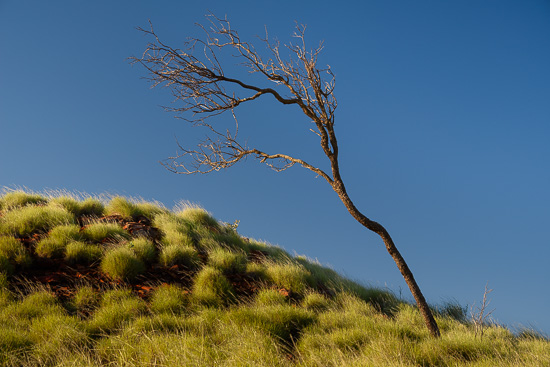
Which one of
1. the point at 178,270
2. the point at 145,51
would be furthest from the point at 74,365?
the point at 145,51

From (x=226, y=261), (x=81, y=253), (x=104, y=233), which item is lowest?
(x=81, y=253)

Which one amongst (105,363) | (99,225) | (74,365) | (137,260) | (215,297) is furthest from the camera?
(99,225)

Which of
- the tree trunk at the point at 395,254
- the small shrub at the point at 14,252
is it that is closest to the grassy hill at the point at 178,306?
the small shrub at the point at 14,252

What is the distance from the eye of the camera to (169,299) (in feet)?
25.5

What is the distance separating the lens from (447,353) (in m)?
6.05

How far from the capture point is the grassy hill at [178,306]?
5.55 metres

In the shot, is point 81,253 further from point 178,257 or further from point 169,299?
point 169,299

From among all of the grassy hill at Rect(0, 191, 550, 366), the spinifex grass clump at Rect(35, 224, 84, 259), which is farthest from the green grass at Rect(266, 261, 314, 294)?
the spinifex grass clump at Rect(35, 224, 84, 259)

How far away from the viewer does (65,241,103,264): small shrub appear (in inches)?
369

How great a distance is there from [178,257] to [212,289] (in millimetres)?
1933

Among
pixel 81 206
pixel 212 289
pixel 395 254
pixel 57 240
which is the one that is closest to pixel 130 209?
pixel 81 206

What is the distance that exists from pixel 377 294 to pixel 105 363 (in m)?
7.88

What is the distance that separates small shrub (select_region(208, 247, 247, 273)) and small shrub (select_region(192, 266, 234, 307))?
60 cm

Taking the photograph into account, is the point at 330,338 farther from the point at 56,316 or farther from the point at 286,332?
the point at 56,316
